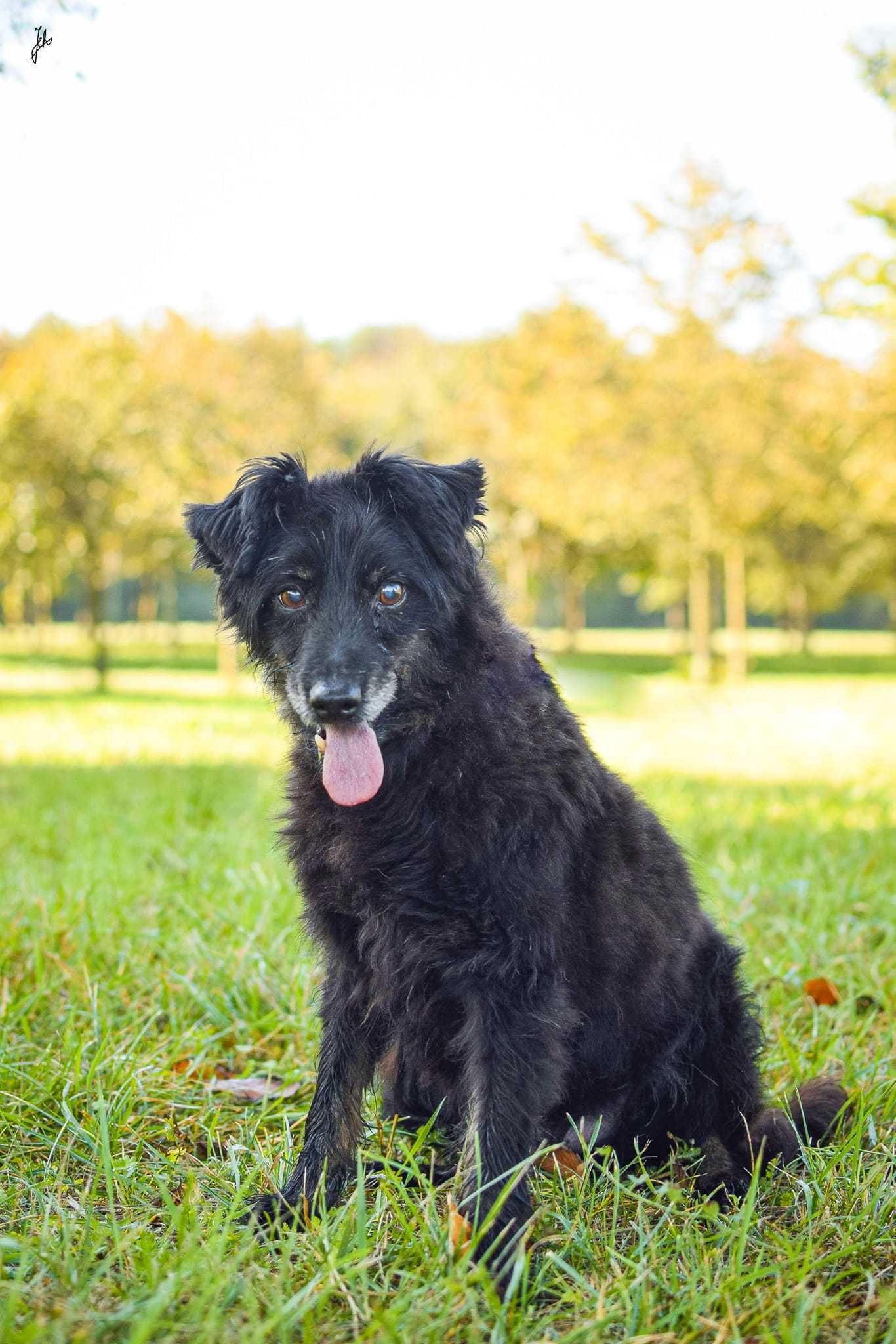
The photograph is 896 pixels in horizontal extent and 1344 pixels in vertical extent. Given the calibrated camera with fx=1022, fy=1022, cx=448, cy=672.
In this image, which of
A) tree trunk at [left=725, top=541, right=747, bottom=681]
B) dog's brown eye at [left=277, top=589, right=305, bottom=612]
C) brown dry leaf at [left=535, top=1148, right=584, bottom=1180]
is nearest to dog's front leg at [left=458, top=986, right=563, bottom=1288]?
brown dry leaf at [left=535, top=1148, right=584, bottom=1180]

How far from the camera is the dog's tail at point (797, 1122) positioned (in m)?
2.79

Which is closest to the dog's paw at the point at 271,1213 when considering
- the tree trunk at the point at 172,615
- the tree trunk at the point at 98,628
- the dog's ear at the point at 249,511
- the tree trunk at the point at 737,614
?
the dog's ear at the point at 249,511

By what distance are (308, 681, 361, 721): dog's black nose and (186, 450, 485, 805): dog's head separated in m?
0.05

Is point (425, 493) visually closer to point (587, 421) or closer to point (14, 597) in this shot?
point (587, 421)

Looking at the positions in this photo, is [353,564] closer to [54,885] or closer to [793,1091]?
[793,1091]

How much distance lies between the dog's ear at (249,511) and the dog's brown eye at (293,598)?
0.14 m

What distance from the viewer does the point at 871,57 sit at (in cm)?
782

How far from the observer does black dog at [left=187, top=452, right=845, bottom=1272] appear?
8.05ft

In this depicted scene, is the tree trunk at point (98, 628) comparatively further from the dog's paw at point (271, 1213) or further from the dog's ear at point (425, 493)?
the dog's paw at point (271, 1213)

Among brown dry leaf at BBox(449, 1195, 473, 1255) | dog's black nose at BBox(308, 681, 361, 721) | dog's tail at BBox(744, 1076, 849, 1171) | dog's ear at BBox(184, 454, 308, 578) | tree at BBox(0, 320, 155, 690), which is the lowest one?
dog's tail at BBox(744, 1076, 849, 1171)

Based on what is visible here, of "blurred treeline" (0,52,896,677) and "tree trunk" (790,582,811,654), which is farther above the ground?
"blurred treeline" (0,52,896,677)

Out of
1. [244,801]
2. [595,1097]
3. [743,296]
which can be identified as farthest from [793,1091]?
[743,296]

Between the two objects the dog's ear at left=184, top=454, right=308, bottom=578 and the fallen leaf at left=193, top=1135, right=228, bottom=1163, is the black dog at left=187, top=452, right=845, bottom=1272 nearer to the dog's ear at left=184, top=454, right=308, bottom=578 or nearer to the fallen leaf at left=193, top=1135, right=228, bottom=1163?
the dog's ear at left=184, top=454, right=308, bottom=578

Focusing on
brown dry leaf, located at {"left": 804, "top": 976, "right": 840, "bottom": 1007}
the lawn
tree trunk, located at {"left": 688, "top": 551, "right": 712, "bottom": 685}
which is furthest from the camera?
tree trunk, located at {"left": 688, "top": 551, "right": 712, "bottom": 685}
